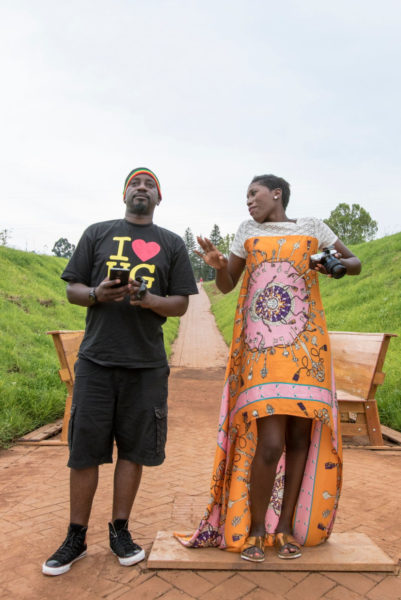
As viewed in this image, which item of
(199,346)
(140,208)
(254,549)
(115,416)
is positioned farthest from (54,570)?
(199,346)

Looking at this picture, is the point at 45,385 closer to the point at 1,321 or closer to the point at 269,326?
the point at 1,321

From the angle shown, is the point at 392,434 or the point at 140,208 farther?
the point at 392,434

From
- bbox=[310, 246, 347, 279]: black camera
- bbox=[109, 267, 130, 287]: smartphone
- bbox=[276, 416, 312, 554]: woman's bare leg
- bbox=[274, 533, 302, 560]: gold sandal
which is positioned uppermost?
bbox=[310, 246, 347, 279]: black camera

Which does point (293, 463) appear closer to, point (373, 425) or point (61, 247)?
point (373, 425)

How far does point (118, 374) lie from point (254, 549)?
3.60 ft

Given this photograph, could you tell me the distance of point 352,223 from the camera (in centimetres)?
4534

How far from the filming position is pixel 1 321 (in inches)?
324

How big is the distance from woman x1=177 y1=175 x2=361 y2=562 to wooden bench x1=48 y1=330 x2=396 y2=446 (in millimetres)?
2763

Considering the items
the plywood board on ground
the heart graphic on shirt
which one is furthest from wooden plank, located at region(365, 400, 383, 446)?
the heart graphic on shirt

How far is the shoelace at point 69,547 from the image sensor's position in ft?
8.05

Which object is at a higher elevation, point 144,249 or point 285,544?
point 144,249

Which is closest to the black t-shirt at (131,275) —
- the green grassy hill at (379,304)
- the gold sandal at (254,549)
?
the gold sandal at (254,549)

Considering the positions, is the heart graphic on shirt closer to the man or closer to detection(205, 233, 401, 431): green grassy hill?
the man

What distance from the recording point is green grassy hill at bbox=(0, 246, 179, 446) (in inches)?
226
